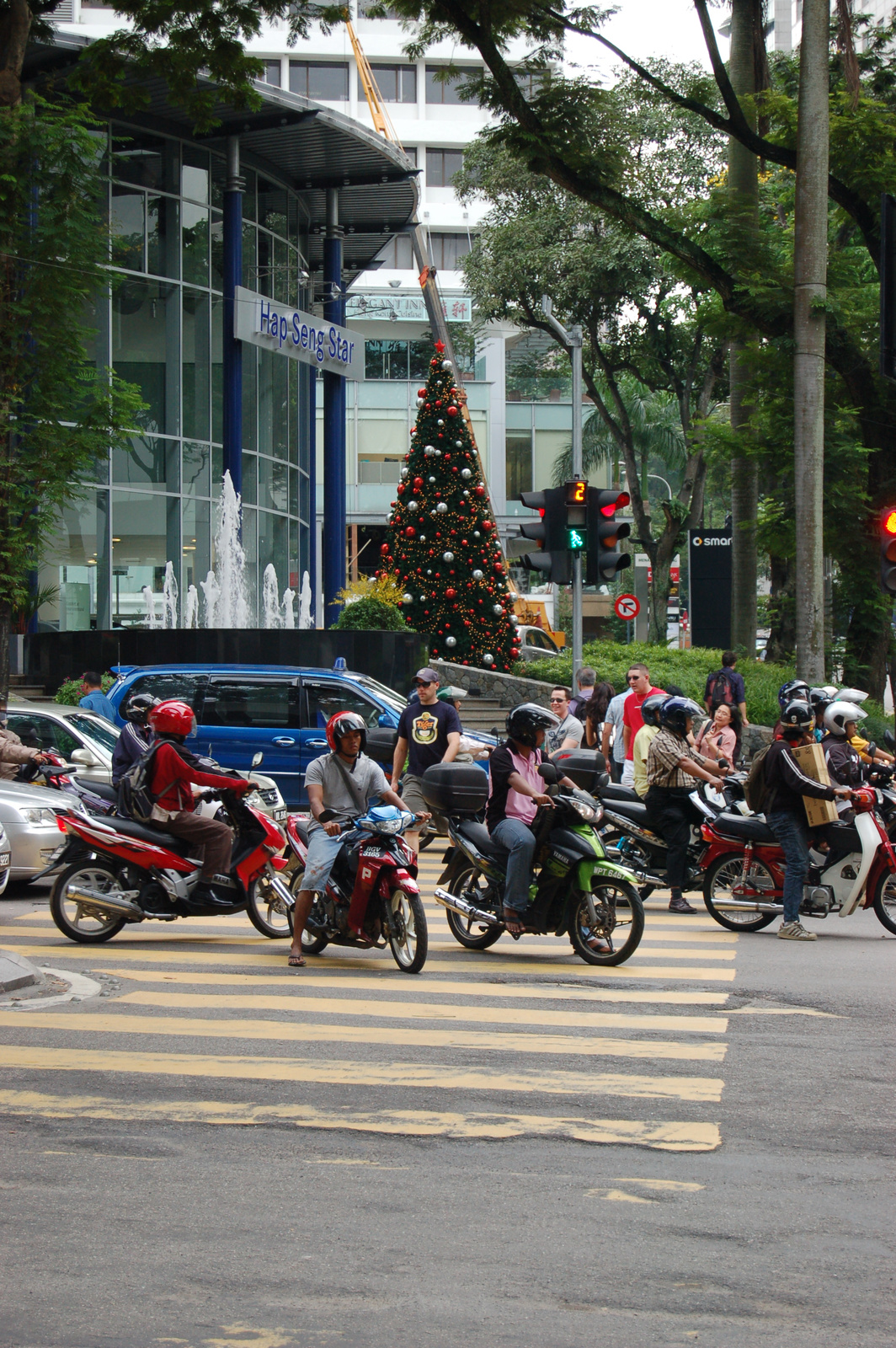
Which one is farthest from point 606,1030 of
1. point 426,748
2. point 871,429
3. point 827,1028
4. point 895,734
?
point 871,429

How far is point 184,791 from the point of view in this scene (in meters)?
10.2

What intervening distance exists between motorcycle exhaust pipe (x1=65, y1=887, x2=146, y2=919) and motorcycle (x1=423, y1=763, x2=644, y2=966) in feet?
7.09

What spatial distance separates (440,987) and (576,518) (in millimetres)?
9251

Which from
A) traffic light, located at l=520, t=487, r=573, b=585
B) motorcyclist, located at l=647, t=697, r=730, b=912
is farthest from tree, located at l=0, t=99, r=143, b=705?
motorcyclist, located at l=647, t=697, r=730, b=912

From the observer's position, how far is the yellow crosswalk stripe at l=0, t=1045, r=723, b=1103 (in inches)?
253

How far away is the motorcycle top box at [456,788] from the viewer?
9.93 meters

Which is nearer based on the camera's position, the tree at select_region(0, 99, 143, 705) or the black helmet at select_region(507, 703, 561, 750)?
the black helmet at select_region(507, 703, 561, 750)

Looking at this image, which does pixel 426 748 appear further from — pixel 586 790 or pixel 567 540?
pixel 567 540

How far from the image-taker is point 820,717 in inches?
538

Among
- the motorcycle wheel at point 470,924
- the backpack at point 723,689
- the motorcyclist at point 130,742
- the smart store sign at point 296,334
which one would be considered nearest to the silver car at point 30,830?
the motorcyclist at point 130,742

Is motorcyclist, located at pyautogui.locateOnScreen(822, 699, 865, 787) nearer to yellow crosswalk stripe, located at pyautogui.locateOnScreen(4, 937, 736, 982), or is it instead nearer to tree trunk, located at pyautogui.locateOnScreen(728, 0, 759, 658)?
yellow crosswalk stripe, located at pyautogui.locateOnScreen(4, 937, 736, 982)

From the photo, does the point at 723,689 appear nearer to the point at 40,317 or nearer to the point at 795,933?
the point at 795,933

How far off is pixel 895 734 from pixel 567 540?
435 cm

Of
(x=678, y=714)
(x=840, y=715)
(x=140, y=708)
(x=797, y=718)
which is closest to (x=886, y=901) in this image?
(x=797, y=718)
